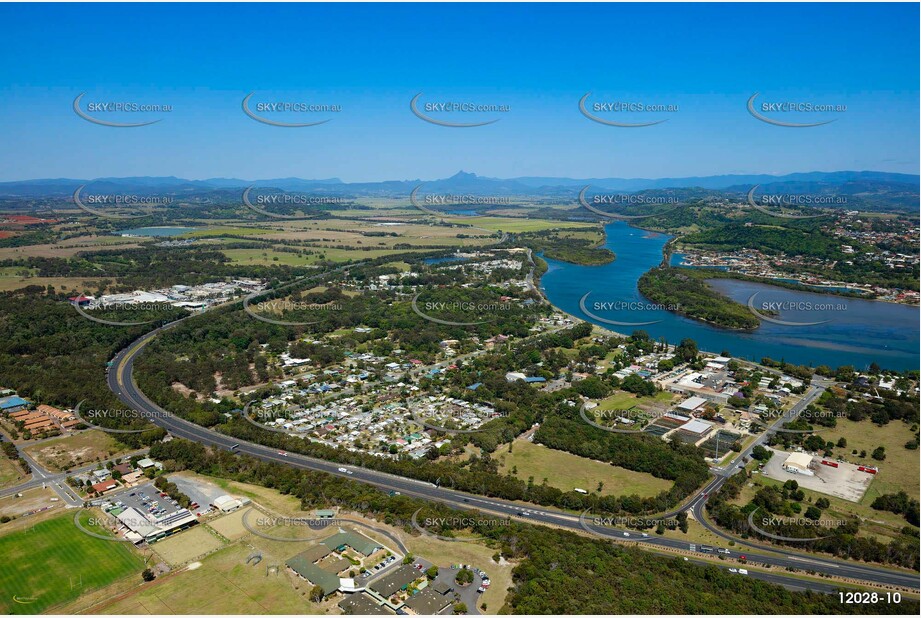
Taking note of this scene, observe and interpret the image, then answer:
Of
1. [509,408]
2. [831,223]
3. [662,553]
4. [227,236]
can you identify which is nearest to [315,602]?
[662,553]

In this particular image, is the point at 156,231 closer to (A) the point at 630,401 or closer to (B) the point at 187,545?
(A) the point at 630,401

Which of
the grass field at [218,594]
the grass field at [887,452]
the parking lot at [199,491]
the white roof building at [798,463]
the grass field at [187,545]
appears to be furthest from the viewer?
the white roof building at [798,463]

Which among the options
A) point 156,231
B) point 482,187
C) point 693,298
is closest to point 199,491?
point 693,298

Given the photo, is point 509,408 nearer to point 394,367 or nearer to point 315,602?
point 394,367

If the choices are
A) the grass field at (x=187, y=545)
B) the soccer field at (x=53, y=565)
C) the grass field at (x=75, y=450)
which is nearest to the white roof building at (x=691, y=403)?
the grass field at (x=187, y=545)

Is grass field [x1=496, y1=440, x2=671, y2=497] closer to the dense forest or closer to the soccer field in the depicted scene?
the soccer field

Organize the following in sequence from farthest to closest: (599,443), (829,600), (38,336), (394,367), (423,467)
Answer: (38,336), (394,367), (599,443), (423,467), (829,600)

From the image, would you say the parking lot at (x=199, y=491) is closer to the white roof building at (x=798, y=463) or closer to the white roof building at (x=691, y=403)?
the white roof building at (x=691, y=403)

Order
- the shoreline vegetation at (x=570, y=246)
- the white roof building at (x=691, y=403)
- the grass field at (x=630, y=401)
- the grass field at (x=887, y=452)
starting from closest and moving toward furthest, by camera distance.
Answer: the grass field at (x=887, y=452) → the white roof building at (x=691, y=403) → the grass field at (x=630, y=401) → the shoreline vegetation at (x=570, y=246)
